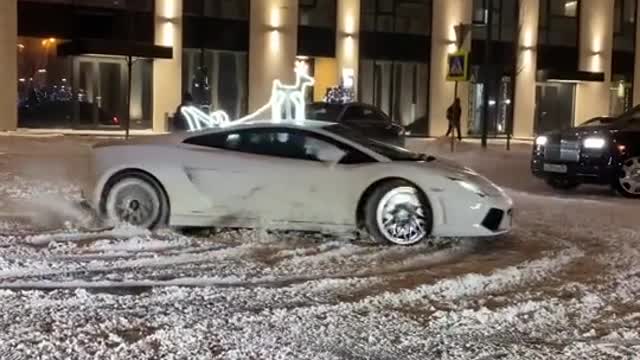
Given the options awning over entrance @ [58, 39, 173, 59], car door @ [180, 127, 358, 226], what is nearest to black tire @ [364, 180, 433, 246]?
car door @ [180, 127, 358, 226]

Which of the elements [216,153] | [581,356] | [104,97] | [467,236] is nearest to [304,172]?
[216,153]

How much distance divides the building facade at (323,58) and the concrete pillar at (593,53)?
6 centimetres

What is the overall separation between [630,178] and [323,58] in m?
24.2

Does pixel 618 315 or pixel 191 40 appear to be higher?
pixel 191 40

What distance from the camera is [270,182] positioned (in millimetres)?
10750

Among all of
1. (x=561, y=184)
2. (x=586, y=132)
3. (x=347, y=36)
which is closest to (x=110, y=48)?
(x=347, y=36)

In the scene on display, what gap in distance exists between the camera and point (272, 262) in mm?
9297

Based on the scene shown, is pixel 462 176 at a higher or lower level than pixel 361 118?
Result: lower

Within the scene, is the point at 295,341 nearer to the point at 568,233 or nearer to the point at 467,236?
the point at 467,236

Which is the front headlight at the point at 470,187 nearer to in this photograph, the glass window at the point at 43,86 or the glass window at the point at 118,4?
the glass window at the point at 43,86

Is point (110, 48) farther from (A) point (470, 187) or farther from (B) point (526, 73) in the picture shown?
(A) point (470, 187)

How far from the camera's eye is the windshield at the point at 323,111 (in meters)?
27.1

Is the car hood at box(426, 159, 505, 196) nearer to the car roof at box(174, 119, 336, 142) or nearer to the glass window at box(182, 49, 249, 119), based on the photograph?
the car roof at box(174, 119, 336, 142)

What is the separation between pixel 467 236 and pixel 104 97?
2656 cm
